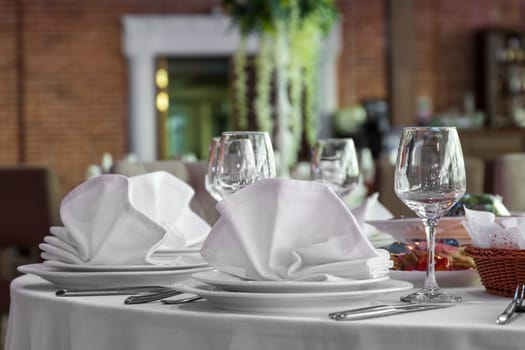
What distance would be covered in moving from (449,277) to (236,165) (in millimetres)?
378

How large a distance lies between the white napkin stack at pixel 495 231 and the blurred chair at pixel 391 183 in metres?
1.67

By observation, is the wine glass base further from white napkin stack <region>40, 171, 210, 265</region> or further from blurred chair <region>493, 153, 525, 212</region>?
blurred chair <region>493, 153, 525, 212</region>

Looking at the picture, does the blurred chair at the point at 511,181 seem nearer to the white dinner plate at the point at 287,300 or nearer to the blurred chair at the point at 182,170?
the blurred chair at the point at 182,170

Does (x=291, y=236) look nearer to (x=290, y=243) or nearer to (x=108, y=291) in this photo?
(x=290, y=243)

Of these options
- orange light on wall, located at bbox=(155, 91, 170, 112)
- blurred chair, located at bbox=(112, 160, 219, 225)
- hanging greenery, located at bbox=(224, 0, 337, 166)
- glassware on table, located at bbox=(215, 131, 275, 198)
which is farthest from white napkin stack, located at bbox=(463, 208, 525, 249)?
orange light on wall, located at bbox=(155, 91, 170, 112)

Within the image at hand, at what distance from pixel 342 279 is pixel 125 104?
9715 millimetres

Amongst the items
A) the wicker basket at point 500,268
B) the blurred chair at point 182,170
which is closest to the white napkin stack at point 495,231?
the wicker basket at point 500,268

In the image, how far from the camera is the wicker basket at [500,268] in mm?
1300

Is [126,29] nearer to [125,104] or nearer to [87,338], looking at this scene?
[125,104]

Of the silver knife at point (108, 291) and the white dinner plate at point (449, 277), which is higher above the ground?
the silver knife at point (108, 291)

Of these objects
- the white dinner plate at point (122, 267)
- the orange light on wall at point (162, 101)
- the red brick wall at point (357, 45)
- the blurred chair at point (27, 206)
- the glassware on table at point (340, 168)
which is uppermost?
the red brick wall at point (357, 45)

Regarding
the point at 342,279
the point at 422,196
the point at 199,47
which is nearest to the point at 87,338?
the point at 342,279

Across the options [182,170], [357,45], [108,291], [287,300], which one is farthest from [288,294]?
[357,45]

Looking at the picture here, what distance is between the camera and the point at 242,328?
1112 millimetres
